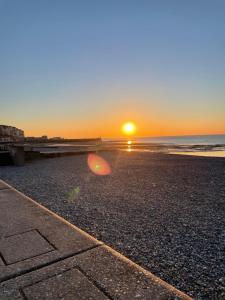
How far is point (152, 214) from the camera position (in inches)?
207

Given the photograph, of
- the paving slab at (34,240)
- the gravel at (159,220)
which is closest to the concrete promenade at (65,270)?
the paving slab at (34,240)

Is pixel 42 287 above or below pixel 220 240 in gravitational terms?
above

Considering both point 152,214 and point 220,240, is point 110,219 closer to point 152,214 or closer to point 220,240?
point 152,214

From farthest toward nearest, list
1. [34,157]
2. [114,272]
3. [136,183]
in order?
[34,157]
[136,183]
[114,272]

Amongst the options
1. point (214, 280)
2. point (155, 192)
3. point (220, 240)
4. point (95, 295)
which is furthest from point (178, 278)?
point (155, 192)

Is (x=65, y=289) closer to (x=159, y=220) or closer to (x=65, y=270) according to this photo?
(x=65, y=270)

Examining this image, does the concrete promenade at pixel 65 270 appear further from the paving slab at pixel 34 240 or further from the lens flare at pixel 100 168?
the lens flare at pixel 100 168

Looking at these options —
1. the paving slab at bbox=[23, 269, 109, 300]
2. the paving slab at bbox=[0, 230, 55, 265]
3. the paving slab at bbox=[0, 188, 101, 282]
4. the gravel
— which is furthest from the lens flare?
the paving slab at bbox=[23, 269, 109, 300]

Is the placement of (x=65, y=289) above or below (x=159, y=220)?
above

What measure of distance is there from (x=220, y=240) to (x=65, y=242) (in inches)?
97.7

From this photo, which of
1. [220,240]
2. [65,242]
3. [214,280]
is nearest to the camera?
[214,280]

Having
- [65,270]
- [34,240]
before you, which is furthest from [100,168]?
[65,270]

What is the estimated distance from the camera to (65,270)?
102 inches

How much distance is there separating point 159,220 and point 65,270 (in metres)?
2.71
